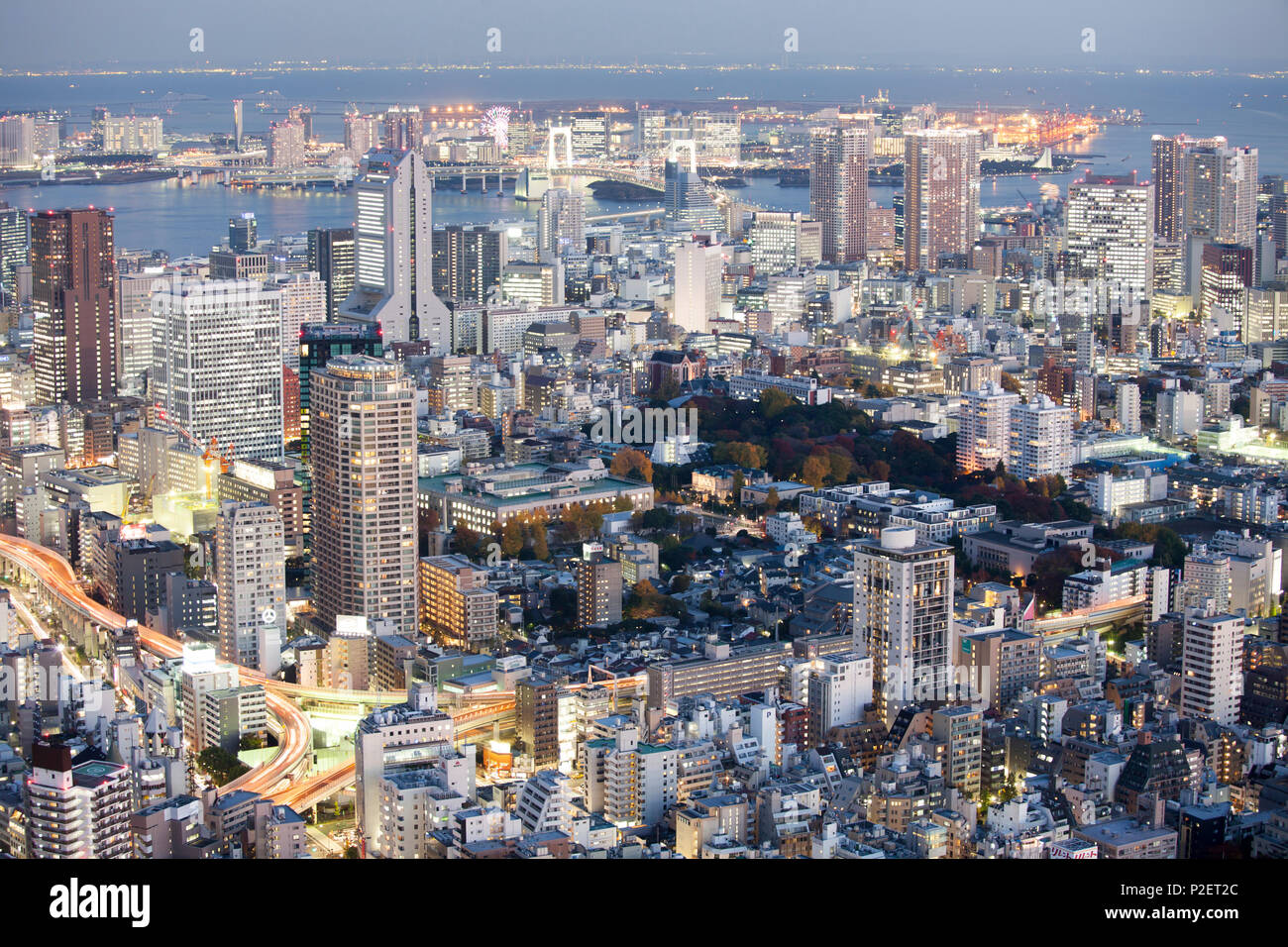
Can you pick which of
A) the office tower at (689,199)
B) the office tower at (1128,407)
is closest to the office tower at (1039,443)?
the office tower at (1128,407)

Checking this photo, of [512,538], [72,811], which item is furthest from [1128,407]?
[72,811]

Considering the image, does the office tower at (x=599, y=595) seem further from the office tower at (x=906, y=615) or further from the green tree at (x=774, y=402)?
the green tree at (x=774, y=402)

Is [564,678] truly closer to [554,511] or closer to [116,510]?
[554,511]

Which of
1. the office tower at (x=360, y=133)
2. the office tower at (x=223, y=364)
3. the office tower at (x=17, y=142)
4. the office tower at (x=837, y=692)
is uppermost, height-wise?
the office tower at (x=360, y=133)

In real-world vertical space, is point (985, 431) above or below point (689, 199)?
below

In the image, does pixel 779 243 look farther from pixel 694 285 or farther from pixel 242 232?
pixel 242 232
